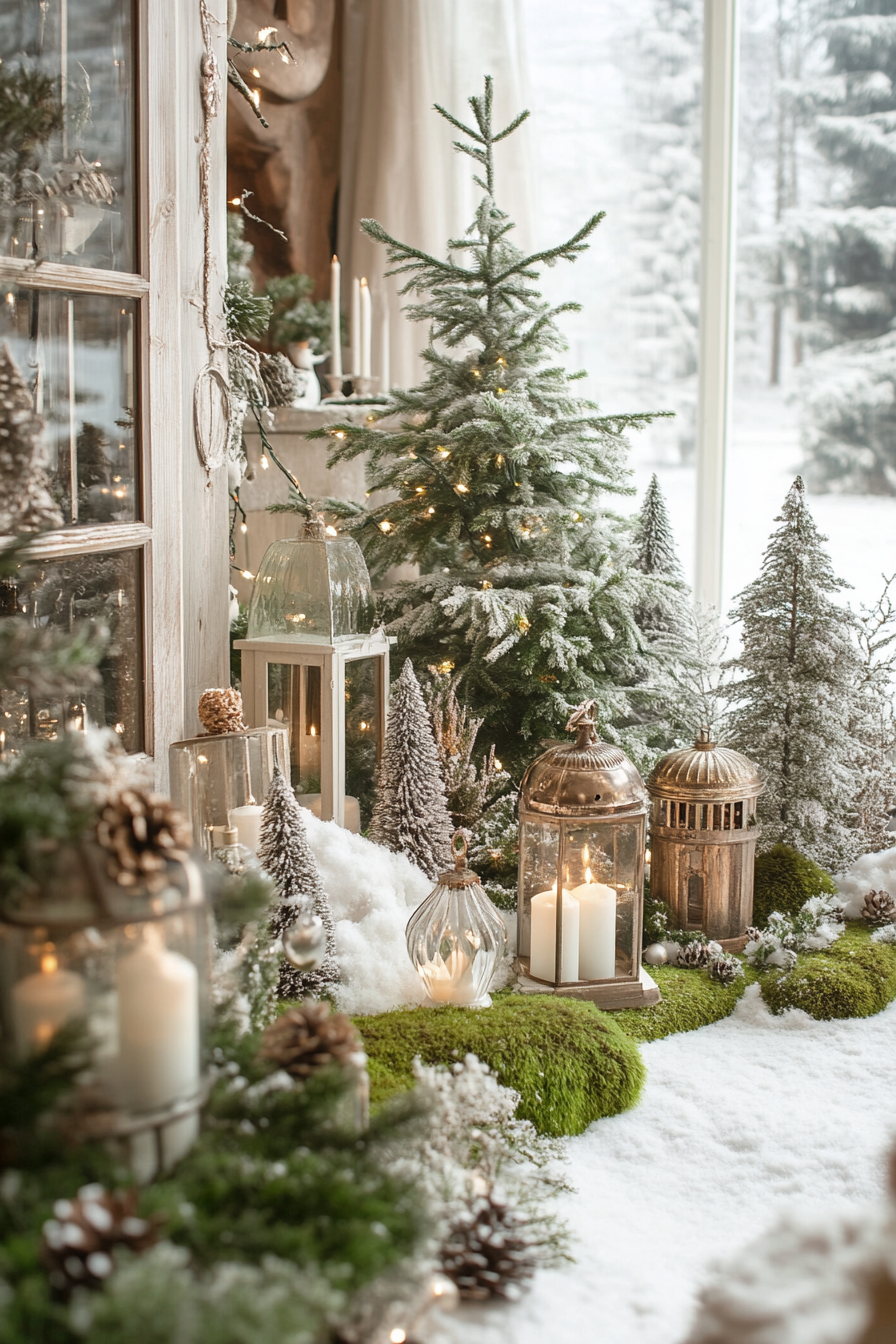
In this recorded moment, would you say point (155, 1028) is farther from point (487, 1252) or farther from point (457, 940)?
point (457, 940)

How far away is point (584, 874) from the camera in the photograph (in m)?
1.85

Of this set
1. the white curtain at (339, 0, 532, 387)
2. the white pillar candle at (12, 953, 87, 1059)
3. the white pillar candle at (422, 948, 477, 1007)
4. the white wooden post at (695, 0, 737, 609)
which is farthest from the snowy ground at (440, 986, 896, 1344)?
the white curtain at (339, 0, 532, 387)

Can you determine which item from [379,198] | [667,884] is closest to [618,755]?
[667,884]

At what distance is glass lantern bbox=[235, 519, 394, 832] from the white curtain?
146 cm

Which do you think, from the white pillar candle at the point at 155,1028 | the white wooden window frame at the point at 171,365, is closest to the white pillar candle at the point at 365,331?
the white wooden window frame at the point at 171,365

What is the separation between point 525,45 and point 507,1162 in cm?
305

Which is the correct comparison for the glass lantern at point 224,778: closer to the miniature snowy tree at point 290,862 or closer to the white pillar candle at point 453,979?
the miniature snowy tree at point 290,862

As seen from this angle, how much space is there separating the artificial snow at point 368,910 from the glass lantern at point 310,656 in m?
0.10

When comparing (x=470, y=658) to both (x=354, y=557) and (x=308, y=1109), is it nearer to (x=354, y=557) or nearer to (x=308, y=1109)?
(x=354, y=557)

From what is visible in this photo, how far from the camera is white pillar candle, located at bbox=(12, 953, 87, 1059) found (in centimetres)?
83

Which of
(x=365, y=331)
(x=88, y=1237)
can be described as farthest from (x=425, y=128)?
(x=88, y=1237)

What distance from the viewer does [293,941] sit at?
1146 mm

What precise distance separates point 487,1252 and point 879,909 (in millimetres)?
1325

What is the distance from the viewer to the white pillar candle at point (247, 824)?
1820 millimetres
